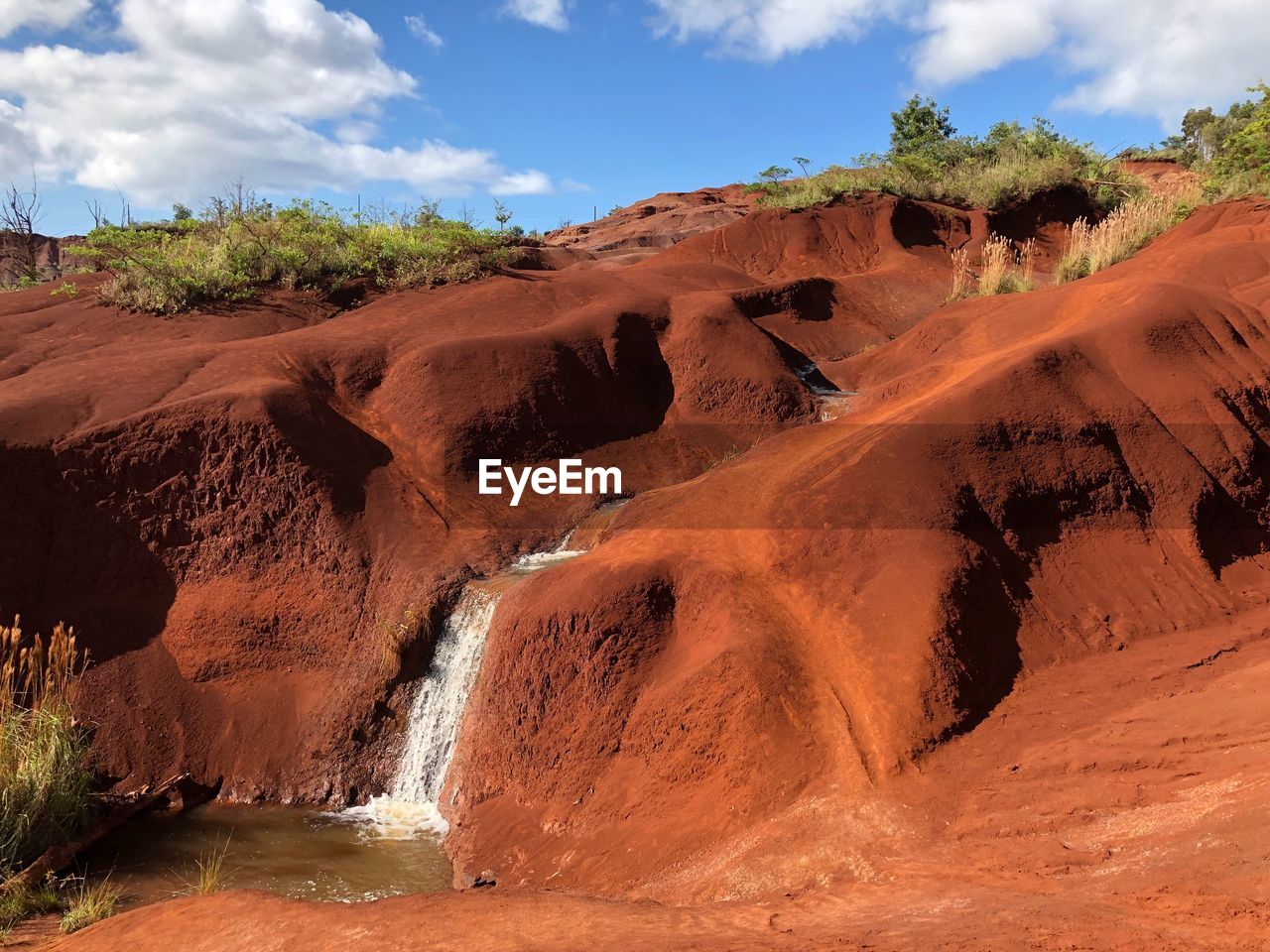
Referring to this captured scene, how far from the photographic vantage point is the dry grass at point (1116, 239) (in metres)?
13.3

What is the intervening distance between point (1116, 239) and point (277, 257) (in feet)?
43.5

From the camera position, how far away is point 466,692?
7.72 metres

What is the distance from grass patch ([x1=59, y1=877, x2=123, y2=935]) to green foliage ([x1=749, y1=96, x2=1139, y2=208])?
1846 cm

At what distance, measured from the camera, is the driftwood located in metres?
5.34

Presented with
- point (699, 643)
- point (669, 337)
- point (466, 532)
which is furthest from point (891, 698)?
point (669, 337)

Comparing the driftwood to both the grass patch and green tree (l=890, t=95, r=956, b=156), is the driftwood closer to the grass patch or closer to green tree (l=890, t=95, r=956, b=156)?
the grass patch

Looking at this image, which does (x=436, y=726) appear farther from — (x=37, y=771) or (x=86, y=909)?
(x=86, y=909)

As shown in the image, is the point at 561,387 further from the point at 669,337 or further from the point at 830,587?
the point at 830,587

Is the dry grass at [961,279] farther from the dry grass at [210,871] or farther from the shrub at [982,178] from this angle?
the dry grass at [210,871]

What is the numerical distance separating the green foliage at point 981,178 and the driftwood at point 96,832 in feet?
56.4

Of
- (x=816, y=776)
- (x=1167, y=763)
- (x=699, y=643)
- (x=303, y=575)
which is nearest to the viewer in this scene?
(x=1167, y=763)

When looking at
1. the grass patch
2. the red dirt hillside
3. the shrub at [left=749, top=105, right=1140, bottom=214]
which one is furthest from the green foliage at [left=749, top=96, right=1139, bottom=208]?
the grass patch

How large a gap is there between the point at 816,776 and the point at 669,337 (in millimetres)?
8282

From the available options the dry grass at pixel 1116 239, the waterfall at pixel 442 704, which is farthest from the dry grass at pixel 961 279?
the waterfall at pixel 442 704
